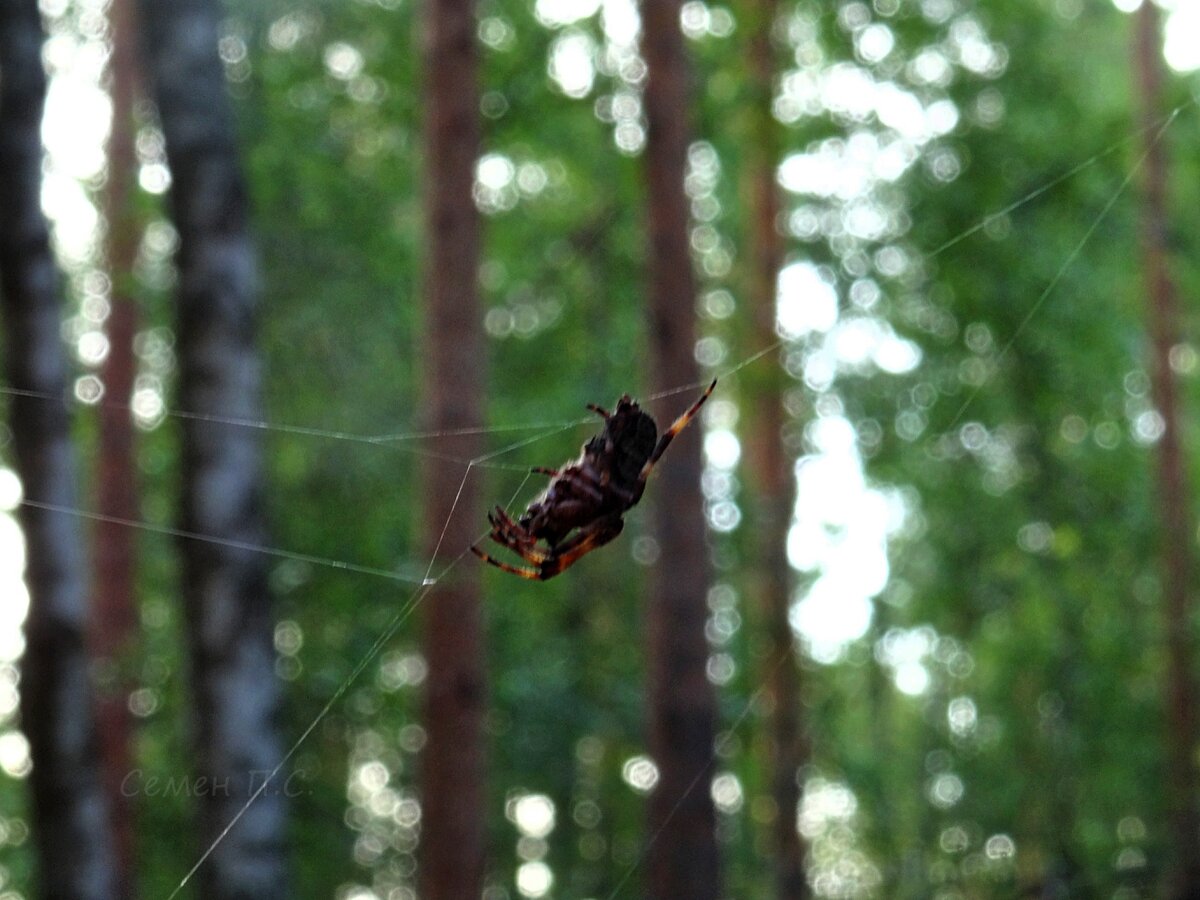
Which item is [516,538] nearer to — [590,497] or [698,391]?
[590,497]

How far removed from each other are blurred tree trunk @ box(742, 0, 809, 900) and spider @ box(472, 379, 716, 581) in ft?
32.9

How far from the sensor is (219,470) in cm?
770

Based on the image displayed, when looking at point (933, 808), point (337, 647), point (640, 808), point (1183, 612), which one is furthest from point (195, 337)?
point (933, 808)

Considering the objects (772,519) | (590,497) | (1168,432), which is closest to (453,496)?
(590,497)

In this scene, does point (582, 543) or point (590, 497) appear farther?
point (582, 543)

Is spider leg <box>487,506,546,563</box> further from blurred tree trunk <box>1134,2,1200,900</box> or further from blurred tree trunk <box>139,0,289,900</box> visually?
blurred tree trunk <box>1134,2,1200,900</box>

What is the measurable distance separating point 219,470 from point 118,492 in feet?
32.5

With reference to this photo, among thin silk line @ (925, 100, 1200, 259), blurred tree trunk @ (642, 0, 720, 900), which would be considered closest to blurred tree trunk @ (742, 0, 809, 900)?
thin silk line @ (925, 100, 1200, 259)

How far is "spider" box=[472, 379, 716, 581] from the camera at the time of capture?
4.59 metres

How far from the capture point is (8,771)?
2288 cm

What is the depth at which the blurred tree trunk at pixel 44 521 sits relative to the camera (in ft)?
23.1

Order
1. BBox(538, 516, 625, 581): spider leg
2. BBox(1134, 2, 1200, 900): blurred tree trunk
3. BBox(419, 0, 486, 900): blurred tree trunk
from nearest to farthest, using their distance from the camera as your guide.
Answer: BBox(538, 516, 625, 581): spider leg, BBox(419, 0, 486, 900): blurred tree trunk, BBox(1134, 2, 1200, 900): blurred tree trunk

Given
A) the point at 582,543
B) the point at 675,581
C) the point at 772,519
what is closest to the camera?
the point at 582,543

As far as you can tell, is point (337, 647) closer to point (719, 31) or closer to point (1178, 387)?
point (719, 31)
